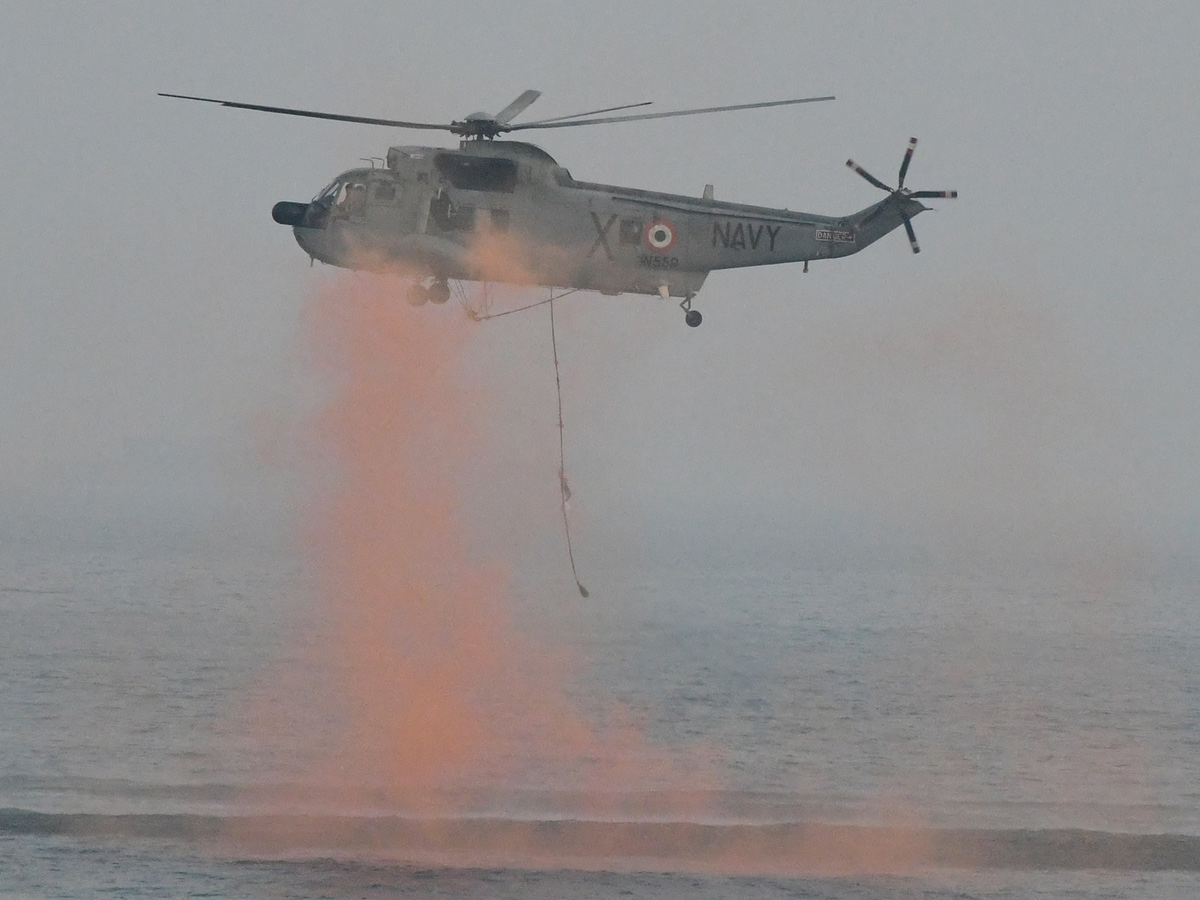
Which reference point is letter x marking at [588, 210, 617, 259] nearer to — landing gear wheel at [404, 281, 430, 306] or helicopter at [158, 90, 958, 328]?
helicopter at [158, 90, 958, 328]

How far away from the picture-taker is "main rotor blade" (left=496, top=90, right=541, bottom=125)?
31.9 m

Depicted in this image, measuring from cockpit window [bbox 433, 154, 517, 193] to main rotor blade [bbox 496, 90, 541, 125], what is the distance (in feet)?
3.20

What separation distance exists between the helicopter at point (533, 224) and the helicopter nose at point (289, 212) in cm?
27

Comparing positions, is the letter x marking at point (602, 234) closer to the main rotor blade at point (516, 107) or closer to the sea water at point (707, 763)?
the main rotor blade at point (516, 107)

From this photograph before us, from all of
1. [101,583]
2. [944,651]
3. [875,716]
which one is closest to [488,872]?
[875,716]

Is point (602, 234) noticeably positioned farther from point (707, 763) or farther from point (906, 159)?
point (707, 763)

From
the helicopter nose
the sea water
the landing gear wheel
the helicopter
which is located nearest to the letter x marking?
the helicopter

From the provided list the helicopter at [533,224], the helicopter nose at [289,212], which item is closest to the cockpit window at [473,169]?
the helicopter at [533,224]

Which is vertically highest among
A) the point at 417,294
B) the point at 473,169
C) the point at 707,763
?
the point at 473,169

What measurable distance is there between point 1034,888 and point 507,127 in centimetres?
3014

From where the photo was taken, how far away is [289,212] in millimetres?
32438

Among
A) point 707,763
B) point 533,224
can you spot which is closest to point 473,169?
point 533,224

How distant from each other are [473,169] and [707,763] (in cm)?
3349

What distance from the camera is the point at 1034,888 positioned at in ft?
151
